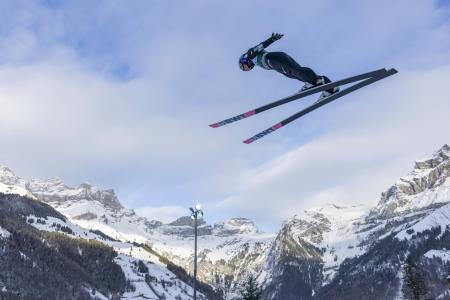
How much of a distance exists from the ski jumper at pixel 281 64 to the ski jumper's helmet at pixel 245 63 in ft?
0.77

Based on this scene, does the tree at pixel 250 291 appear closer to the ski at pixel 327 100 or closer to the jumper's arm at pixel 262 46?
the ski at pixel 327 100

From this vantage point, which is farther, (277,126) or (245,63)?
(277,126)

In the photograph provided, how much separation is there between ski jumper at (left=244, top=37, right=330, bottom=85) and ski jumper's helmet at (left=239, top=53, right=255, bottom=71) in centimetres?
24

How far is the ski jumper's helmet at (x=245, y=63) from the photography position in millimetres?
14938

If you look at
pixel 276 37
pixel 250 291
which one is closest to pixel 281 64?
pixel 276 37

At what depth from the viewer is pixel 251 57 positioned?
14.7 metres

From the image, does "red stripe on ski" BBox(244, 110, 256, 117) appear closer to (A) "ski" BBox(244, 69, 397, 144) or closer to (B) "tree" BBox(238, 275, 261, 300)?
(A) "ski" BBox(244, 69, 397, 144)

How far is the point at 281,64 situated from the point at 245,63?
174 centimetres

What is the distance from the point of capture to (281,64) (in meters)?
13.6

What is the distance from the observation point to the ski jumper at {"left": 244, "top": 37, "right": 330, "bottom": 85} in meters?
13.5

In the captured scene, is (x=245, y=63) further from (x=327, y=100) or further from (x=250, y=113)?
(x=327, y=100)

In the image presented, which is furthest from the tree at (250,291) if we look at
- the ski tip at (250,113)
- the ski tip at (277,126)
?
the ski tip at (250,113)

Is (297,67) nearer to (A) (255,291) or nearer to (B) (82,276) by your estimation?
(A) (255,291)

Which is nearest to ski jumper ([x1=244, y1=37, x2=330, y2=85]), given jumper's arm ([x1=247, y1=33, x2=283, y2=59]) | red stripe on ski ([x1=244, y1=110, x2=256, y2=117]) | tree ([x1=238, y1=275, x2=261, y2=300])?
jumper's arm ([x1=247, y1=33, x2=283, y2=59])
